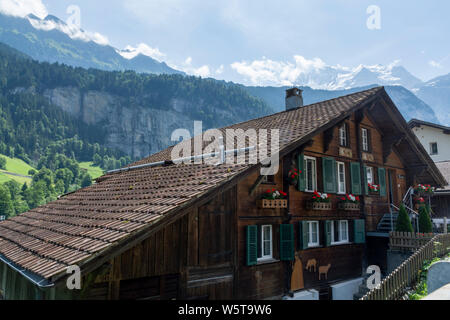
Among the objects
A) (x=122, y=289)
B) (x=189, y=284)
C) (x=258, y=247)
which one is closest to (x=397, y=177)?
(x=258, y=247)

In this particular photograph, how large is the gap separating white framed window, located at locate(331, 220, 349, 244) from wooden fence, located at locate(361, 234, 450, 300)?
10.2 ft

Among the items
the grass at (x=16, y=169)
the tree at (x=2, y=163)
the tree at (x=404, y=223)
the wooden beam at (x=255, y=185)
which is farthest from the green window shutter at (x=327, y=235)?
the tree at (x=2, y=163)

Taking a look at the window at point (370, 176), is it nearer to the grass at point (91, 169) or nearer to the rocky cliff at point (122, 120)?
the grass at point (91, 169)

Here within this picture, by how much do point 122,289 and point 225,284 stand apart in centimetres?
318

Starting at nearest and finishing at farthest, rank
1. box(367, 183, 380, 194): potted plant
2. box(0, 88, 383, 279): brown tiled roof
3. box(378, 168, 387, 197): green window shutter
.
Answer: box(0, 88, 383, 279): brown tiled roof → box(367, 183, 380, 194): potted plant → box(378, 168, 387, 197): green window shutter

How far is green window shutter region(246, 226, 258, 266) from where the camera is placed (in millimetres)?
9938

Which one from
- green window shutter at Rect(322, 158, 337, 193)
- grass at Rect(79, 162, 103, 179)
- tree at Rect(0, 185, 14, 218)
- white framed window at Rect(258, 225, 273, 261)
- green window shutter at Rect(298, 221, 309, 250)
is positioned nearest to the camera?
white framed window at Rect(258, 225, 273, 261)

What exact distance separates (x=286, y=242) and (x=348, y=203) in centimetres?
404

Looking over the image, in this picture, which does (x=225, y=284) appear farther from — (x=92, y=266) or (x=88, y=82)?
(x=88, y=82)

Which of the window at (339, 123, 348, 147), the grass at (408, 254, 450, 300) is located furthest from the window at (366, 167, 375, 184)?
the grass at (408, 254, 450, 300)

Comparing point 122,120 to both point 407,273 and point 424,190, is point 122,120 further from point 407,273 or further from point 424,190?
point 407,273

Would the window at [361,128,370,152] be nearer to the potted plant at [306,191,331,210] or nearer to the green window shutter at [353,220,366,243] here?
the green window shutter at [353,220,366,243]

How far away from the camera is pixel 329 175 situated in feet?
44.6
